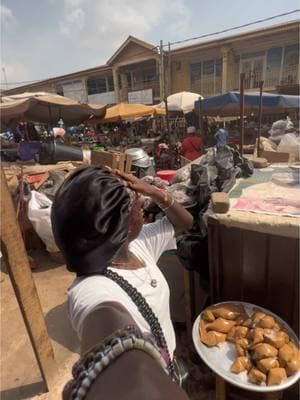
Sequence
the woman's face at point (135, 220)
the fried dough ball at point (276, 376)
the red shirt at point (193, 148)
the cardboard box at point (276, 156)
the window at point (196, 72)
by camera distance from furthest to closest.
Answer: the window at point (196, 72), the red shirt at point (193, 148), the cardboard box at point (276, 156), the fried dough ball at point (276, 376), the woman's face at point (135, 220)

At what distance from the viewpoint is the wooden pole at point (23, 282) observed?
5.35 feet

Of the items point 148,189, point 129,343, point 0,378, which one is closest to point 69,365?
point 0,378

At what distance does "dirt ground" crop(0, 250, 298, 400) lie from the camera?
228cm

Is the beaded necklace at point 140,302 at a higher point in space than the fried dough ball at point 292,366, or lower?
higher

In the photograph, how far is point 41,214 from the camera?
154 inches

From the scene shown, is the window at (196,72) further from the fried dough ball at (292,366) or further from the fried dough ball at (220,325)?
the fried dough ball at (292,366)

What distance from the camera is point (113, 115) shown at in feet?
36.2

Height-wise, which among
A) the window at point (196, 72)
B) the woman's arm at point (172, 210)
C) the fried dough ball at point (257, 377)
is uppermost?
the window at point (196, 72)

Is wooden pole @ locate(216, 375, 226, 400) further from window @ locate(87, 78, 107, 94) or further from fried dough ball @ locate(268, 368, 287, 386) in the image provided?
window @ locate(87, 78, 107, 94)

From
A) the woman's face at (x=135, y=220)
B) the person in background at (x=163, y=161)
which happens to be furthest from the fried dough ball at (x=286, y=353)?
the person in background at (x=163, y=161)

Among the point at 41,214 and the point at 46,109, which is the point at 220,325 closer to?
the point at 41,214

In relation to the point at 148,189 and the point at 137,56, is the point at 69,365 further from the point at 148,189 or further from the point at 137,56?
the point at 137,56

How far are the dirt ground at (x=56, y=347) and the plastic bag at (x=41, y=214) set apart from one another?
688mm

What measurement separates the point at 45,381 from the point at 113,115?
33.4ft
